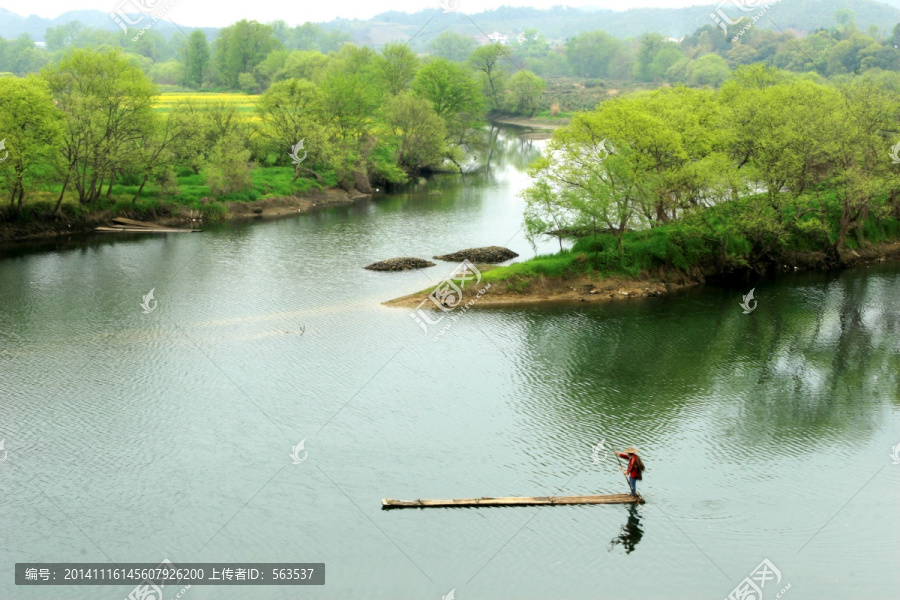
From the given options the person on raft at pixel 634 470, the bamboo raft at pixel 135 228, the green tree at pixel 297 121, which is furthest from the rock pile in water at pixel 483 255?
the green tree at pixel 297 121

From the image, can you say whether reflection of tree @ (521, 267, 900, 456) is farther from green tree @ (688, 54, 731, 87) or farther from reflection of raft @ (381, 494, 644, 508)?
green tree @ (688, 54, 731, 87)

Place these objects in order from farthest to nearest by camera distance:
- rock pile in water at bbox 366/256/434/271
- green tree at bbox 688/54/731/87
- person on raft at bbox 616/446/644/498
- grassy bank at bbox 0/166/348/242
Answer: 1. green tree at bbox 688/54/731/87
2. grassy bank at bbox 0/166/348/242
3. rock pile in water at bbox 366/256/434/271
4. person on raft at bbox 616/446/644/498

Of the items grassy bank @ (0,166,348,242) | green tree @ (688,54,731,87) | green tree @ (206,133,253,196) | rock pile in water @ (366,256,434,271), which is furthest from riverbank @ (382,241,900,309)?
green tree @ (688,54,731,87)

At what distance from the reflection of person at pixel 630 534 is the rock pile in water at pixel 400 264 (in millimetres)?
33636

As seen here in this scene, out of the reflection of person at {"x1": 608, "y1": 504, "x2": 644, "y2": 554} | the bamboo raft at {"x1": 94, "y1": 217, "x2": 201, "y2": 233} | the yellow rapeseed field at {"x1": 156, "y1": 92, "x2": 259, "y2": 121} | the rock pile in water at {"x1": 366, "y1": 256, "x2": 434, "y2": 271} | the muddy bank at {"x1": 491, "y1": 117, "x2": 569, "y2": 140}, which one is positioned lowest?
the bamboo raft at {"x1": 94, "y1": 217, "x2": 201, "y2": 233}

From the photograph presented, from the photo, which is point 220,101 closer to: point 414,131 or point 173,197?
point 173,197

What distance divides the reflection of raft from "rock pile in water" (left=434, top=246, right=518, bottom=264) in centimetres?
3282

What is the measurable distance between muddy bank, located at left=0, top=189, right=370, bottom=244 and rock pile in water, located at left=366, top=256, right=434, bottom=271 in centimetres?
2500

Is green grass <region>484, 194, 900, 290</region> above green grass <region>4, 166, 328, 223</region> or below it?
above

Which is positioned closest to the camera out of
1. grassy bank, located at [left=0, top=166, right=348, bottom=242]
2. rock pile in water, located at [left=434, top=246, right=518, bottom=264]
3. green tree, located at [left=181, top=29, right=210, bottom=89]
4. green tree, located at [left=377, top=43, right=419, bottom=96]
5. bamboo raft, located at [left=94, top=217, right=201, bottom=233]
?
rock pile in water, located at [left=434, top=246, right=518, bottom=264]

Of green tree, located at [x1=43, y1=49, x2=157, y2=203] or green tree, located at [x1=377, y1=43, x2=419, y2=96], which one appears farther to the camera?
green tree, located at [x1=377, y1=43, x2=419, y2=96]

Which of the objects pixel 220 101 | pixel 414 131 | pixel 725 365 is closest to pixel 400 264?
pixel 725 365

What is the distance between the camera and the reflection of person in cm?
2545

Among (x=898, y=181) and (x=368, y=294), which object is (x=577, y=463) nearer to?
(x=368, y=294)
